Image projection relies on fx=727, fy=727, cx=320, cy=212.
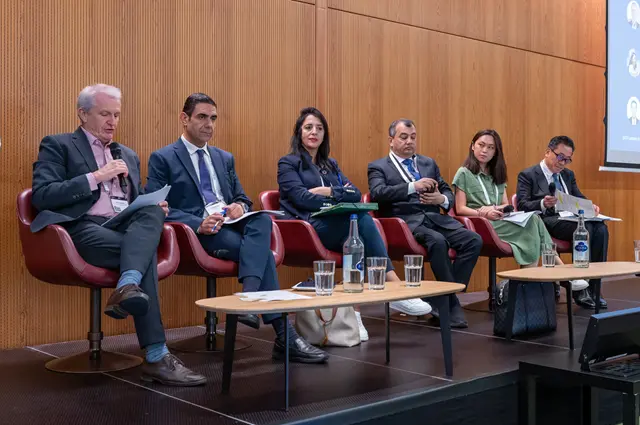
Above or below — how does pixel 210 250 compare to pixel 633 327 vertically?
above

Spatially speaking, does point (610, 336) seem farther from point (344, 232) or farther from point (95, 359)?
point (95, 359)

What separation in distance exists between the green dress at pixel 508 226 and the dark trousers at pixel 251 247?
207 cm

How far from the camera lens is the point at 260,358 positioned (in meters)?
3.33

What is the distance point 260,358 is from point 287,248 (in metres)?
0.78

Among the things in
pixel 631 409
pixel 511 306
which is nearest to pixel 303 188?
pixel 511 306

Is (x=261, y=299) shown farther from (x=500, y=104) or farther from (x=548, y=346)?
(x=500, y=104)

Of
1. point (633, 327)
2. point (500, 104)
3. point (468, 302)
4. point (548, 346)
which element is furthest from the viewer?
point (500, 104)

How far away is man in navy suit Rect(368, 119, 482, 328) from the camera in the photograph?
4.34m

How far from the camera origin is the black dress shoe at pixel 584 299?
16.5 feet

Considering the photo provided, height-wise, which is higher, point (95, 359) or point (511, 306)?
point (511, 306)

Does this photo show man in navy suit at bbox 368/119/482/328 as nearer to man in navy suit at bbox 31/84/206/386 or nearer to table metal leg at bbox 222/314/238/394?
man in navy suit at bbox 31/84/206/386

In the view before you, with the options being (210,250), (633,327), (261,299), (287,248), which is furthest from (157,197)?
(633,327)

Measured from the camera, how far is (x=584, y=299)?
5086mm

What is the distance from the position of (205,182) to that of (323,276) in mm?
1256
